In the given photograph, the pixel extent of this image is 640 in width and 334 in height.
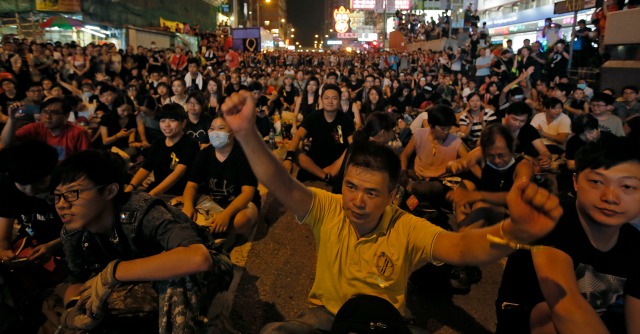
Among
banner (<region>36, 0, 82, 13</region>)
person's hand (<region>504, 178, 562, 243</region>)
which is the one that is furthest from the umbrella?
person's hand (<region>504, 178, 562, 243</region>)

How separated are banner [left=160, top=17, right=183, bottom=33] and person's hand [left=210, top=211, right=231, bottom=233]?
35656mm

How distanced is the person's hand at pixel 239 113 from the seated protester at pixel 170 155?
2992mm

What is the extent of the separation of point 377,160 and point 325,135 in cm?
399

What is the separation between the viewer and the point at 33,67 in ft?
44.0

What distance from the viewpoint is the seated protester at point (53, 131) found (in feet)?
17.1

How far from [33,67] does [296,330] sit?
47.0 feet

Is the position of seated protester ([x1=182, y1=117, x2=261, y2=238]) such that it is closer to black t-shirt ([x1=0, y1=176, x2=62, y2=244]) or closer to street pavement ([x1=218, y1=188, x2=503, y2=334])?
street pavement ([x1=218, y1=188, x2=503, y2=334])

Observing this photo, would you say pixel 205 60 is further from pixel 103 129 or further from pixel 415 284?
pixel 415 284

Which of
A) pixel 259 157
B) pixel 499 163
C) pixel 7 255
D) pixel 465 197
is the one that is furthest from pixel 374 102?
pixel 259 157

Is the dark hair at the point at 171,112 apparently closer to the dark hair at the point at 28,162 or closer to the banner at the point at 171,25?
the dark hair at the point at 28,162

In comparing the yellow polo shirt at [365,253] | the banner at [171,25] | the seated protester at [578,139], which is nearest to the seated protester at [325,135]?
the seated protester at [578,139]

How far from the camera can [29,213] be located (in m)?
3.55

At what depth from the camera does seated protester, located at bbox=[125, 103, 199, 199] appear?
511 centimetres

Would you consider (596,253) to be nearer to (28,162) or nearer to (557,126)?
(28,162)
